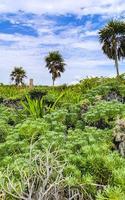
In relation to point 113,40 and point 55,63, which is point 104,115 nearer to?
point 113,40

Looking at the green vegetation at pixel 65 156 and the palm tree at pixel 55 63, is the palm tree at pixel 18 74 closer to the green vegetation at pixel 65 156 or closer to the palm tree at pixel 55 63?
the palm tree at pixel 55 63

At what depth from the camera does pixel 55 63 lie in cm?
7400

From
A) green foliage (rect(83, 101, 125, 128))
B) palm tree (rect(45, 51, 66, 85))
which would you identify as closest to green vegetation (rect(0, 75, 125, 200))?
green foliage (rect(83, 101, 125, 128))

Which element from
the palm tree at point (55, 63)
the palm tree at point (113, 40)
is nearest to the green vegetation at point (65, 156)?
the palm tree at point (113, 40)

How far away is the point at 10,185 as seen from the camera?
15.9 feet

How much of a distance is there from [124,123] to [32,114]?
4299 mm

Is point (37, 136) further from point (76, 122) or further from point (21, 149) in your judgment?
point (76, 122)

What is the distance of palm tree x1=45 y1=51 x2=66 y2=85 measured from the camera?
73.6 meters

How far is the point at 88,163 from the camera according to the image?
211 inches

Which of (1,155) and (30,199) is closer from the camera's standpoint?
(30,199)

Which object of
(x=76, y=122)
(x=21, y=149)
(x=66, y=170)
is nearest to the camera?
(x=66, y=170)

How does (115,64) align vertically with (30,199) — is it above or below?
above

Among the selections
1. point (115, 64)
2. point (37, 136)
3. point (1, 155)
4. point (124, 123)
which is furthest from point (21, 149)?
point (115, 64)

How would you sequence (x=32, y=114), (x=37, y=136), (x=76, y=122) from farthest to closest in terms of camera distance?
(x=32, y=114) → (x=76, y=122) → (x=37, y=136)
